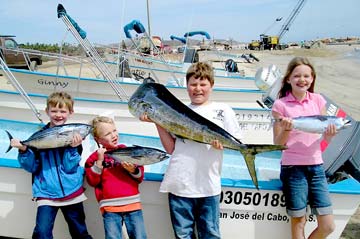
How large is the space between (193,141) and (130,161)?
0.46 m

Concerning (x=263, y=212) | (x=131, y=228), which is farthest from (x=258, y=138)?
(x=131, y=228)

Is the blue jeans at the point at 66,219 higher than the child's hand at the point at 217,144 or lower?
lower

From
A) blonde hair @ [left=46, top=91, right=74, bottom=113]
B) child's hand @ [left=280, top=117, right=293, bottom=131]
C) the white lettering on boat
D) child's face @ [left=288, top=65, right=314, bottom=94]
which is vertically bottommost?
the white lettering on boat

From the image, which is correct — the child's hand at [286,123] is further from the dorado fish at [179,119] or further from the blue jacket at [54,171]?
the blue jacket at [54,171]

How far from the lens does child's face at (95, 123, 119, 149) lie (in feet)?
8.68

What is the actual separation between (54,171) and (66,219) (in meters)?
0.43

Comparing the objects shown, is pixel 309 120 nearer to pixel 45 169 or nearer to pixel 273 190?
pixel 273 190

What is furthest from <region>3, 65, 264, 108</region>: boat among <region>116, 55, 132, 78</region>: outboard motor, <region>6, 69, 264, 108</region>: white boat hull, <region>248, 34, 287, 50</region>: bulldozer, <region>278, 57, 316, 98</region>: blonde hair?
<region>248, 34, 287, 50</region>: bulldozer

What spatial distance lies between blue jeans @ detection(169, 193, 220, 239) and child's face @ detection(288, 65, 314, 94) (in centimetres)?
98

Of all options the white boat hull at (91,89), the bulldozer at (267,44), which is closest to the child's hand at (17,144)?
the white boat hull at (91,89)

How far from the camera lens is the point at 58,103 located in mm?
2705

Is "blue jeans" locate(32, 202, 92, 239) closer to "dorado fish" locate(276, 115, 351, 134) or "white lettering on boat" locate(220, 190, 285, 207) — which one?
"white lettering on boat" locate(220, 190, 285, 207)

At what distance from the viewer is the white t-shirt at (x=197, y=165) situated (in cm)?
252

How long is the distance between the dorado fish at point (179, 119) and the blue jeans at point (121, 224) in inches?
31.3
